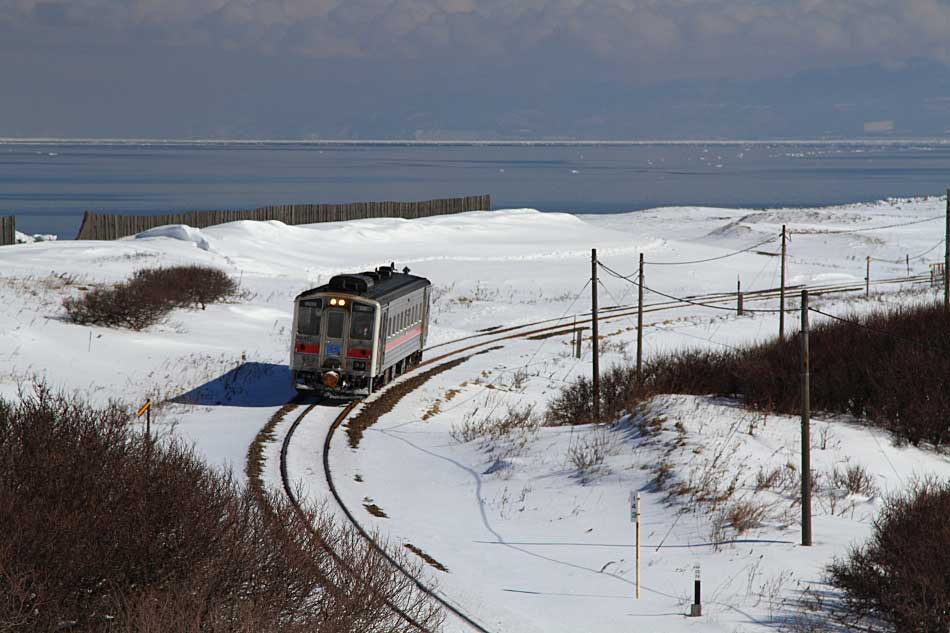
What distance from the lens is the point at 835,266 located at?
7588cm

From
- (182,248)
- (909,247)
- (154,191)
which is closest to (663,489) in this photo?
(182,248)

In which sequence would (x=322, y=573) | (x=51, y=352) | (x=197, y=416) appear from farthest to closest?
(x=51, y=352), (x=197, y=416), (x=322, y=573)

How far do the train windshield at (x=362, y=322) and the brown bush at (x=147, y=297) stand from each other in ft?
42.9

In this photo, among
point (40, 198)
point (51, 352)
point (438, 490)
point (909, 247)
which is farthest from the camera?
point (40, 198)

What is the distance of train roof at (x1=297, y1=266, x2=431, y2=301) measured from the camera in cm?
2838

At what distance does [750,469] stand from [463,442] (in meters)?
7.39

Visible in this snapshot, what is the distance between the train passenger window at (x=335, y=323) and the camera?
28156 mm

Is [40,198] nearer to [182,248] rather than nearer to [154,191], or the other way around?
[154,191]

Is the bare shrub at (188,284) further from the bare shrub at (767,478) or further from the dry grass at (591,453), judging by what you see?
the bare shrub at (767,478)

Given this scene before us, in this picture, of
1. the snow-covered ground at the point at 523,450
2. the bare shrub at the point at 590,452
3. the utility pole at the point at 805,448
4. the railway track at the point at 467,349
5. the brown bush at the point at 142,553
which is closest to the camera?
the brown bush at the point at 142,553

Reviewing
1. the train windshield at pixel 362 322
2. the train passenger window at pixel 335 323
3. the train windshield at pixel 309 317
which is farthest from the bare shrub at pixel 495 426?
the train windshield at pixel 309 317

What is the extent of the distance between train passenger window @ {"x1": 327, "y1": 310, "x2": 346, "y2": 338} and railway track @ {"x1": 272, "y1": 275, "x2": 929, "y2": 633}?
1990mm

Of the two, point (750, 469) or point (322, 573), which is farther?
point (750, 469)

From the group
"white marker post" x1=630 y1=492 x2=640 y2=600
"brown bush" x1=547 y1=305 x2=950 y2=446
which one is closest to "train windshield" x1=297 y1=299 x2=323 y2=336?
"brown bush" x1=547 y1=305 x2=950 y2=446
